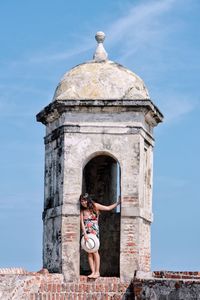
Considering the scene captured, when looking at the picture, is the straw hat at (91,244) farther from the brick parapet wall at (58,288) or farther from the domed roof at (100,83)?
the domed roof at (100,83)

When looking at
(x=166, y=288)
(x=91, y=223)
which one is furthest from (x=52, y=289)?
(x=166, y=288)

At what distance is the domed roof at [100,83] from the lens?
13672 millimetres

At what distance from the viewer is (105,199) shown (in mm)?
15703

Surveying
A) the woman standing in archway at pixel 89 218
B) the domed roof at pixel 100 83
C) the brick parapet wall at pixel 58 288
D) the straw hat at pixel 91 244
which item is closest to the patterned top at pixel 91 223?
the woman standing in archway at pixel 89 218

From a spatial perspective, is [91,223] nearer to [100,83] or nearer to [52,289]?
[52,289]

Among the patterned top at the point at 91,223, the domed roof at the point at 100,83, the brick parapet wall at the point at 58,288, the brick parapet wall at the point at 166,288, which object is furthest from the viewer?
the domed roof at the point at 100,83

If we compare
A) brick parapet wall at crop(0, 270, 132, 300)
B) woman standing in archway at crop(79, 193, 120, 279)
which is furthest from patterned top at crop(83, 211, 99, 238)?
brick parapet wall at crop(0, 270, 132, 300)

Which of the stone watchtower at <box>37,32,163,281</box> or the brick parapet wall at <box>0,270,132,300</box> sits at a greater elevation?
the stone watchtower at <box>37,32,163,281</box>

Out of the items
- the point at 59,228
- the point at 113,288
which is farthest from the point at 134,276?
the point at 59,228

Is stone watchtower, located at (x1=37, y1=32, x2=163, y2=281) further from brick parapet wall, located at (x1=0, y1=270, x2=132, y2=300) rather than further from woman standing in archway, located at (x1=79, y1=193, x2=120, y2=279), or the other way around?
brick parapet wall, located at (x1=0, y1=270, x2=132, y2=300)

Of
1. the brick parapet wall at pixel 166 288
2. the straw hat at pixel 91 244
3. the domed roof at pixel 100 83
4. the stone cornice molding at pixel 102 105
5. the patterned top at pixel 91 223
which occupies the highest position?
the domed roof at pixel 100 83

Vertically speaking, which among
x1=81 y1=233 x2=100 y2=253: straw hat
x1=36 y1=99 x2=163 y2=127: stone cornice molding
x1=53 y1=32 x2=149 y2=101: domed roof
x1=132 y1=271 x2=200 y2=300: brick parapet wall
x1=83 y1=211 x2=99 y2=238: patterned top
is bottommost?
x1=132 y1=271 x2=200 y2=300: brick parapet wall

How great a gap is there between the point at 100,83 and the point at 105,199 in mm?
2646

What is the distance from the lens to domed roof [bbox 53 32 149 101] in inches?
538
